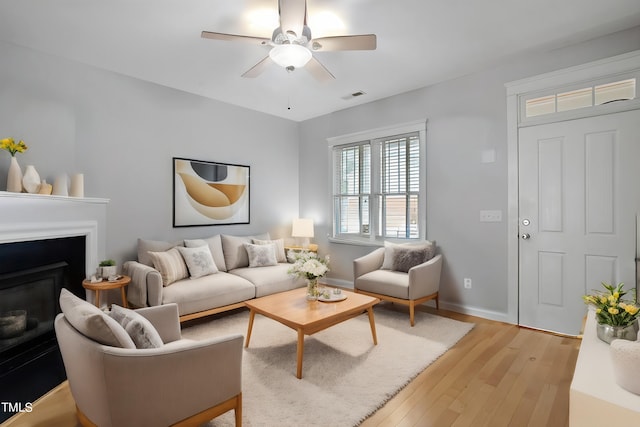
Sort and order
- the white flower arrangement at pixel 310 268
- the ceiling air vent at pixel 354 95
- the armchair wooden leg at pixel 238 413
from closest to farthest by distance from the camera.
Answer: the armchair wooden leg at pixel 238 413
the white flower arrangement at pixel 310 268
the ceiling air vent at pixel 354 95

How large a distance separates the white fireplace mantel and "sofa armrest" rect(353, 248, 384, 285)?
9.01 feet

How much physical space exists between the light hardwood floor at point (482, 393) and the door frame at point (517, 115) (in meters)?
0.64

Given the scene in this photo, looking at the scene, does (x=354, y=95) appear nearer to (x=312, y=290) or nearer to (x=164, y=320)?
(x=312, y=290)

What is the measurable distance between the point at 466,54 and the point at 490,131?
2.84ft

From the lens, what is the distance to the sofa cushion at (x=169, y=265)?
132 inches

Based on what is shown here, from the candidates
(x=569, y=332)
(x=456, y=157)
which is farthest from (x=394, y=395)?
(x=456, y=157)

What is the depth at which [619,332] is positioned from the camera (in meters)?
1.76

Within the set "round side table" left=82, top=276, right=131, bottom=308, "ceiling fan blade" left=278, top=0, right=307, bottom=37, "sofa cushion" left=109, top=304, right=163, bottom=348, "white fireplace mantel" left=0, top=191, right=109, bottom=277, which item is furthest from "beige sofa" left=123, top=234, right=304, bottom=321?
"ceiling fan blade" left=278, top=0, right=307, bottom=37

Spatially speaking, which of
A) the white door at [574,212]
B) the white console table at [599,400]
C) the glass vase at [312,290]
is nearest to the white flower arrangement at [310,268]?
the glass vase at [312,290]

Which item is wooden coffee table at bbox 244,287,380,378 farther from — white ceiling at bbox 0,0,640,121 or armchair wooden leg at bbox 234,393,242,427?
white ceiling at bbox 0,0,640,121

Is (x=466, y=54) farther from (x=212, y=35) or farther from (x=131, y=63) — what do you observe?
(x=131, y=63)

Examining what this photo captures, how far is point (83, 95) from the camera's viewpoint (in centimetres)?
337

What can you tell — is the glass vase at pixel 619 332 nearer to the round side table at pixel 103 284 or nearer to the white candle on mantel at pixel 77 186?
the round side table at pixel 103 284

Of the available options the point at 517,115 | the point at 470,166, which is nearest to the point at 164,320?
the point at 470,166
